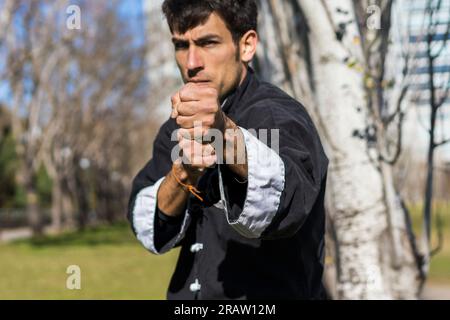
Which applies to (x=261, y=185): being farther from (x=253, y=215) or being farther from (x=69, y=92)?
(x=69, y=92)

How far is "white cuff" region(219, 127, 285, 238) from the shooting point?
2023mm

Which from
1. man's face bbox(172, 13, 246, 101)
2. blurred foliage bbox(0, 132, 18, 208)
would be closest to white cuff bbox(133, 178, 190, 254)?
man's face bbox(172, 13, 246, 101)

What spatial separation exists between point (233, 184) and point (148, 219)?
26.1 inches

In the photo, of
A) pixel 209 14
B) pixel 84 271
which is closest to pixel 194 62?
pixel 209 14

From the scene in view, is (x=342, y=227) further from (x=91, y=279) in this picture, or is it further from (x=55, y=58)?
(x=55, y=58)

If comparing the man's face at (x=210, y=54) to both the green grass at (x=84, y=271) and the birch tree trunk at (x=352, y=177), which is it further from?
the green grass at (x=84, y=271)

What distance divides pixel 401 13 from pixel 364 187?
1.89 meters

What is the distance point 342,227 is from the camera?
4.09 meters

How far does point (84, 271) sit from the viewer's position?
16.5 metres

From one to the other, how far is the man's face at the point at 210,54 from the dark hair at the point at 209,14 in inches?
0.8

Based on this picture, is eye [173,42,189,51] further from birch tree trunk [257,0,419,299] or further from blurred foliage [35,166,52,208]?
blurred foliage [35,166,52,208]

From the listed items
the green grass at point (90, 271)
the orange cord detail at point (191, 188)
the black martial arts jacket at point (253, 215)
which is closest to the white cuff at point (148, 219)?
the black martial arts jacket at point (253, 215)

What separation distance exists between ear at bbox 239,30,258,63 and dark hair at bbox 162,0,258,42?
0.07ft
